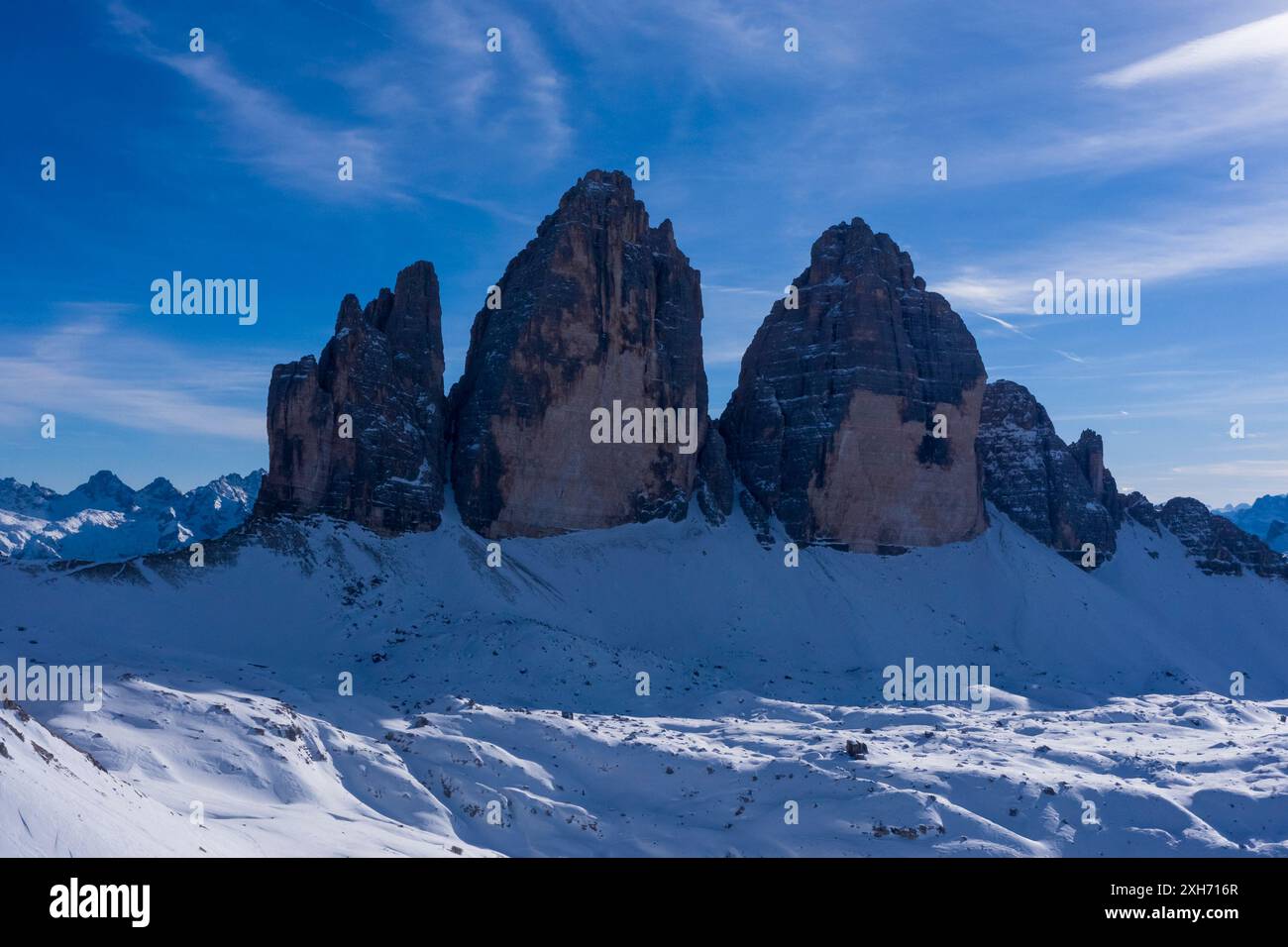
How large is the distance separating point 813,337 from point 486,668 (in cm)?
4285

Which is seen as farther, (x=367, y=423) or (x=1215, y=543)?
(x=1215, y=543)

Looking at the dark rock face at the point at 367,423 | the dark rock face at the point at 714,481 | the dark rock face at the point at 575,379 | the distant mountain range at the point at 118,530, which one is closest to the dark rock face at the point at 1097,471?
the dark rock face at the point at 714,481

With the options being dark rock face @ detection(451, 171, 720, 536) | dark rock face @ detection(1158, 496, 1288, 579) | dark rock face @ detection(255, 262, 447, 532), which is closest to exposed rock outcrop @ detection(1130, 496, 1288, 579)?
dark rock face @ detection(1158, 496, 1288, 579)

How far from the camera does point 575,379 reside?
236 feet

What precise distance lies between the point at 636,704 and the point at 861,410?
35652mm

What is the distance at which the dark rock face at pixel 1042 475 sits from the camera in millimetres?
87875

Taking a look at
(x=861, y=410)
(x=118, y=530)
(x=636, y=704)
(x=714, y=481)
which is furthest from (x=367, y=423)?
(x=118, y=530)

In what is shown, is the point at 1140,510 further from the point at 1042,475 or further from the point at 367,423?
the point at 367,423

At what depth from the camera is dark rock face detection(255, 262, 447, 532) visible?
62906 millimetres

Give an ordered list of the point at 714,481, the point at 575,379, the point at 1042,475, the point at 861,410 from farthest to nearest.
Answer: the point at 1042,475 < the point at 861,410 < the point at 714,481 < the point at 575,379
